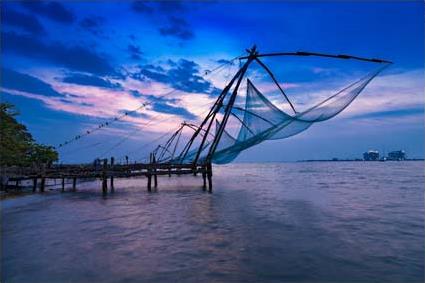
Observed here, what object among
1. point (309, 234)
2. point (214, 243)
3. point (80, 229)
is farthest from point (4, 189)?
point (309, 234)

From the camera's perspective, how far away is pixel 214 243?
950 cm

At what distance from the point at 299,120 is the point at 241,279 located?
8.38 m

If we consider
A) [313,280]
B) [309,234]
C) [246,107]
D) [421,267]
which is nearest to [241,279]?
[313,280]

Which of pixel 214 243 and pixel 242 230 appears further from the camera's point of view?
pixel 242 230

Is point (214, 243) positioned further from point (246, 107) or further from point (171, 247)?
point (246, 107)

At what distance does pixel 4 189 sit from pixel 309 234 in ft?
64.6

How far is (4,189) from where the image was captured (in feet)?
71.6

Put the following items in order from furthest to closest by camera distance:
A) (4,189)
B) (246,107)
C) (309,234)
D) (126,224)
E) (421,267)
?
(4,189)
(246,107)
(126,224)
(309,234)
(421,267)

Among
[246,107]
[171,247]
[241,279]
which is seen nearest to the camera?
[241,279]

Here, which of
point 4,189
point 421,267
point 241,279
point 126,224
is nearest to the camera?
point 241,279

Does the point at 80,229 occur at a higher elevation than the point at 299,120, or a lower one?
lower

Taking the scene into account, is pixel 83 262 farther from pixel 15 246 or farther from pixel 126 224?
pixel 126 224

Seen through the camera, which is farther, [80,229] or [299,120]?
[299,120]

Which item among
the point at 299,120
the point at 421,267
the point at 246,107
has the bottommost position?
the point at 421,267
